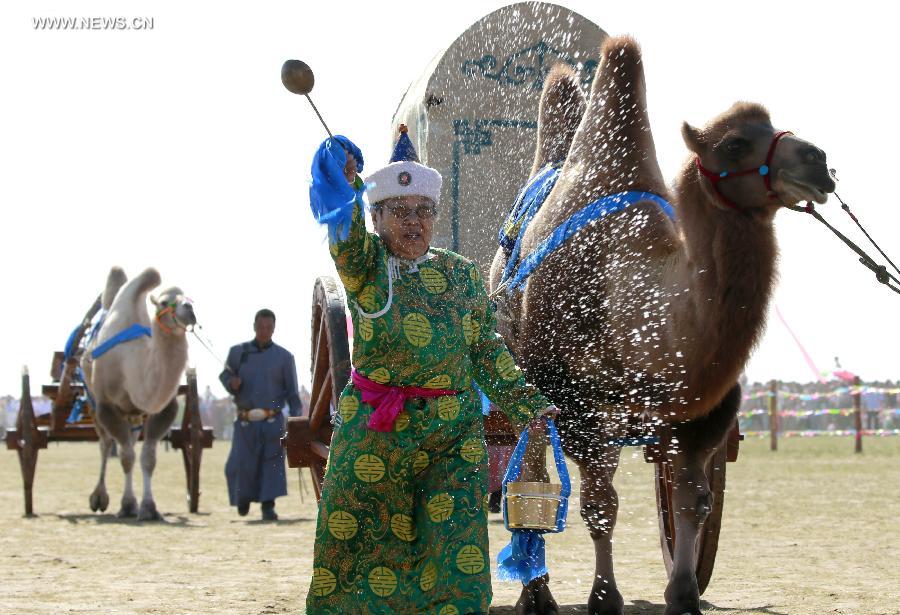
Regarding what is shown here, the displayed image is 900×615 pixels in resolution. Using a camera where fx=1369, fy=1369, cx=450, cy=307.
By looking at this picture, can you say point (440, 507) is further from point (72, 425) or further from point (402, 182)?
point (72, 425)

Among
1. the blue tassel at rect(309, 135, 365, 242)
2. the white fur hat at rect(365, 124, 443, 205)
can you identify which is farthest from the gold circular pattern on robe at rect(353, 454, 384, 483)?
the white fur hat at rect(365, 124, 443, 205)

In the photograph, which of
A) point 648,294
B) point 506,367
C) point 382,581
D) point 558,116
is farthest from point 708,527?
point 382,581

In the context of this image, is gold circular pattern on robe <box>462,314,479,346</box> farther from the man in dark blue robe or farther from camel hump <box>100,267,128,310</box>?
camel hump <box>100,267,128,310</box>

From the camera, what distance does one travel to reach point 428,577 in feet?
13.4

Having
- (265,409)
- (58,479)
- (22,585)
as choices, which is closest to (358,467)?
(22,585)

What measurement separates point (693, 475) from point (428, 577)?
1793mm

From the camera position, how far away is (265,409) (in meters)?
12.8

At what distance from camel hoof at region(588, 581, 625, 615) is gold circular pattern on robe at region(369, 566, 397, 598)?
5.33ft

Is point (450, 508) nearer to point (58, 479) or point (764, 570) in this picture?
Result: point (764, 570)

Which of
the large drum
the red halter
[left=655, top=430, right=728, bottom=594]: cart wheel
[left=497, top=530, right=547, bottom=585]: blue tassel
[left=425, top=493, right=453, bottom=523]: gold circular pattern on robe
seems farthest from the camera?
→ the large drum

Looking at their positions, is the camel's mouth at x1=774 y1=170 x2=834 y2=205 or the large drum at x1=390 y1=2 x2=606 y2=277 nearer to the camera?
the camel's mouth at x1=774 y1=170 x2=834 y2=205

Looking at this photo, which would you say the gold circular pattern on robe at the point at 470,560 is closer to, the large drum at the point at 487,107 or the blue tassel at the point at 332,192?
the blue tassel at the point at 332,192

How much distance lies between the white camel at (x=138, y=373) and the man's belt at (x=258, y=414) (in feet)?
2.28

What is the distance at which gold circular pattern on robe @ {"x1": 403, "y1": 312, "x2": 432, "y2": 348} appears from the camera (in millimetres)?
4133
